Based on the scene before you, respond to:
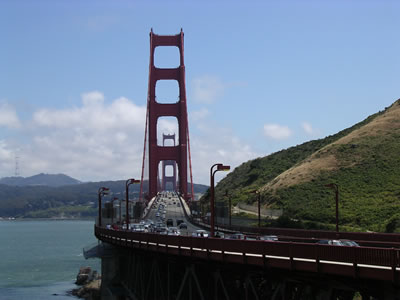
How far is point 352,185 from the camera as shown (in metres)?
87.6

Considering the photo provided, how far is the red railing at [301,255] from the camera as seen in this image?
18516mm

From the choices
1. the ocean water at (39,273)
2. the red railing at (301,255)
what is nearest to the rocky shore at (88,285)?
the ocean water at (39,273)

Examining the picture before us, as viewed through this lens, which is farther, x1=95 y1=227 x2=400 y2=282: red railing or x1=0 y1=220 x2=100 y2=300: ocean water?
x1=0 y1=220 x2=100 y2=300: ocean water

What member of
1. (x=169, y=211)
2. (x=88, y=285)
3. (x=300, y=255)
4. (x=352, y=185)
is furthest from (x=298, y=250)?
(x=169, y=211)

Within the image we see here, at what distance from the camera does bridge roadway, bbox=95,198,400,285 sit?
18453mm

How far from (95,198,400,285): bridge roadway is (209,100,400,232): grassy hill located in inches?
1342

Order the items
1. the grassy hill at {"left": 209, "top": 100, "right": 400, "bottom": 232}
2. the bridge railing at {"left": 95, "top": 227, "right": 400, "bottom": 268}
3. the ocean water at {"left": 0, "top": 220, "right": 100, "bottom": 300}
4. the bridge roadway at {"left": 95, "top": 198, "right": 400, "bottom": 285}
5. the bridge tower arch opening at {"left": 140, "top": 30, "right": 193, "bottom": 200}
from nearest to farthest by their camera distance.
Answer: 1. the bridge roadway at {"left": 95, "top": 198, "right": 400, "bottom": 285}
2. the bridge railing at {"left": 95, "top": 227, "right": 400, "bottom": 268}
3. the grassy hill at {"left": 209, "top": 100, "right": 400, "bottom": 232}
4. the ocean water at {"left": 0, "top": 220, "right": 100, "bottom": 300}
5. the bridge tower arch opening at {"left": 140, "top": 30, "right": 193, "bottom": 200}

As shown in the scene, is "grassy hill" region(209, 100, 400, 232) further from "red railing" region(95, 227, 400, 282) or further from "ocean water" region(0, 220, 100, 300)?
"red railing" region(95, 227, 400, 282)

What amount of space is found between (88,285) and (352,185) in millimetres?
33666

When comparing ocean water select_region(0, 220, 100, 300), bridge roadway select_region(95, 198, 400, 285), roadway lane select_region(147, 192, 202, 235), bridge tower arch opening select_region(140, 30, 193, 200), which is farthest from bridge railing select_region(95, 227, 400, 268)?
bridge tower arch opening select_region(140, 30, 193, 200)

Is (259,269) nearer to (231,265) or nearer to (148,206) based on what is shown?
(231,265)

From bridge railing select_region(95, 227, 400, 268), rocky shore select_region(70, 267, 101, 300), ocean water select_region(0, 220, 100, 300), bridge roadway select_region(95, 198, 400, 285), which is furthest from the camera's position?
ocean water select_region(0, 220, 100, 300)

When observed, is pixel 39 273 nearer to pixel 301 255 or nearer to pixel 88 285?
pixel 88 285

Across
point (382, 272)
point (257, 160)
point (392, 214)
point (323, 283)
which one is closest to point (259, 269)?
point (323, 283)
